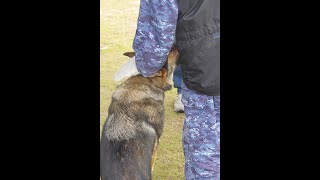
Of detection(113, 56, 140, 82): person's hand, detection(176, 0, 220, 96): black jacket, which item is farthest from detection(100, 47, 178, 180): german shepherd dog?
detection(176, 0, 220, 96): black jacket

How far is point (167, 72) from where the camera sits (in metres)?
3.54

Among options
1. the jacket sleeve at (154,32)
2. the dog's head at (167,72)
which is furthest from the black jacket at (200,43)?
the dog's head at (167,72)

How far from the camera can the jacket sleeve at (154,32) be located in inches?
109

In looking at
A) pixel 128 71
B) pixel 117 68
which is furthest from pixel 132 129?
pixel 117 68

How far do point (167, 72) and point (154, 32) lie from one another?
28.0 inches

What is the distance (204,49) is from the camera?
2.90 m

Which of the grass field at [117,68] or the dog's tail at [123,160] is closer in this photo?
the dog's tail at [123,160]

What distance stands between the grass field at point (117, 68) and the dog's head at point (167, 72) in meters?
0.47

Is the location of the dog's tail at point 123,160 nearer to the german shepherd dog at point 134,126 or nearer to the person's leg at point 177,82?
the german shepherd dog at point 134,126
